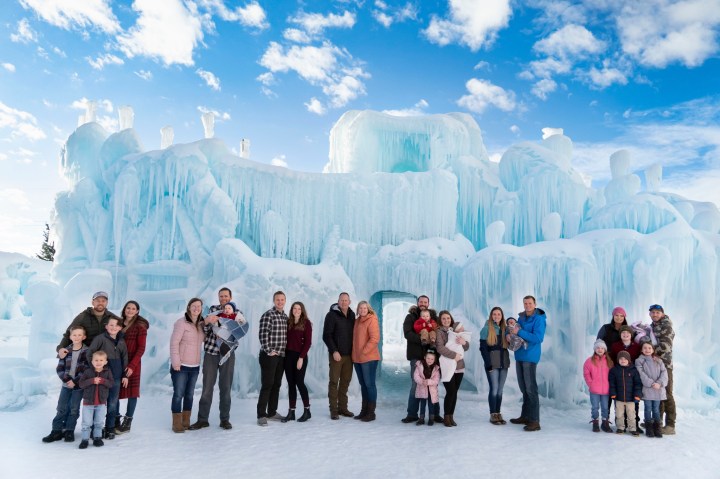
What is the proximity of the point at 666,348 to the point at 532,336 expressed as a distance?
1.86m

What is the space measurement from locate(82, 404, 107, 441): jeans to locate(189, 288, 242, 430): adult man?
3.98ft

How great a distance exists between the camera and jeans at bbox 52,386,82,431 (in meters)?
5.65

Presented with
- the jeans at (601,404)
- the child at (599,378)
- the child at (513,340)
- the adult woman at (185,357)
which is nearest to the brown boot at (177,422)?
the adult woman at (185,357)

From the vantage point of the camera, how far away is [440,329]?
6852 millimetres

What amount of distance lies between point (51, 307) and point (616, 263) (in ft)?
37.6

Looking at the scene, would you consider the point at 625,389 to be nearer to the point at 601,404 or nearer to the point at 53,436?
the point at 601,404

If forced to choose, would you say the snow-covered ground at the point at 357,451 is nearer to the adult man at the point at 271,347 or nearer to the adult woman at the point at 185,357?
the adult woman at the point at 185,357

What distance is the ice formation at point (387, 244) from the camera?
366 inches

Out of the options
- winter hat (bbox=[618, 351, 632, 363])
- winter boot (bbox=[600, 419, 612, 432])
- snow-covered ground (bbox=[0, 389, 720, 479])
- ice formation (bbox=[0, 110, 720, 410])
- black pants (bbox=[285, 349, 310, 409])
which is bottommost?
snow-covered ground (bbox=[0, 389, 720, 479])

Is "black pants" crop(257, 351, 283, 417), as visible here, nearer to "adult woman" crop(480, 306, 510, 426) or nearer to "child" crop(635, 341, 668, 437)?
"adult woman" crop(480, 306, 510, 426)

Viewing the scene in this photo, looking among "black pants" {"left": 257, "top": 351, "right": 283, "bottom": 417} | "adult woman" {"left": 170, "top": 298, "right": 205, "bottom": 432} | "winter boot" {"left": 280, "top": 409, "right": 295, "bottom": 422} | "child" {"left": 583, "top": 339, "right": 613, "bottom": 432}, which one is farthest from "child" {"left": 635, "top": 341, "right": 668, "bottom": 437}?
"adult woman" {"left": 170, "top": 298, "right": 205, "bottom": 432}

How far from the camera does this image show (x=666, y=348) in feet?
21.7

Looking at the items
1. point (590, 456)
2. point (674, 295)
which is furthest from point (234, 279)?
point (674, 295)

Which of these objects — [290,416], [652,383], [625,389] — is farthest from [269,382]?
[652,383]
